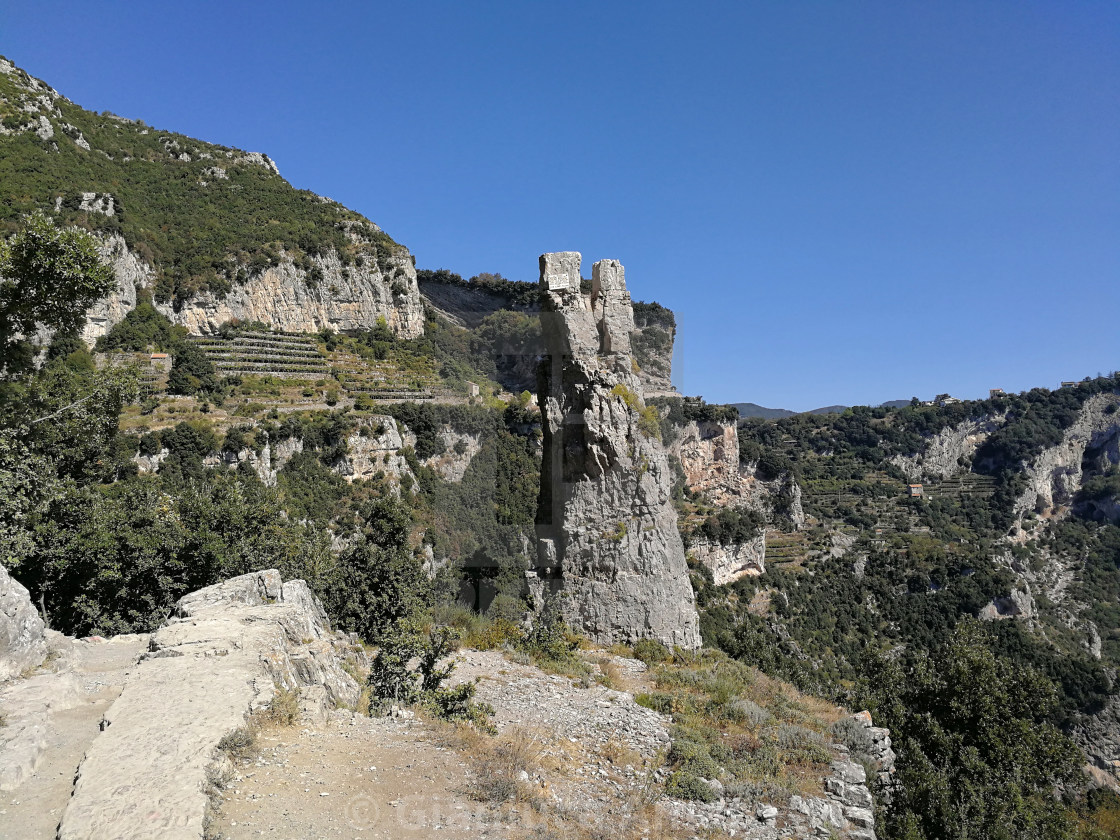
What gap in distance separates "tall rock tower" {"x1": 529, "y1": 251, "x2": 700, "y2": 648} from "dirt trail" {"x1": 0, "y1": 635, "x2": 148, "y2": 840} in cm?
832

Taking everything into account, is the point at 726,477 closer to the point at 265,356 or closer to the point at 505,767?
the point at 265,356

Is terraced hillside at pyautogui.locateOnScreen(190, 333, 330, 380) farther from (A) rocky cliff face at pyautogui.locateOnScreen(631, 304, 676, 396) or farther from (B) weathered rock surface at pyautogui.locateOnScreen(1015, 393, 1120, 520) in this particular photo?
(B) weathered rock surface at pyautogui.locateOnScreen(1015, 393, 1120, 520)

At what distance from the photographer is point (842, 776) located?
7500 mm

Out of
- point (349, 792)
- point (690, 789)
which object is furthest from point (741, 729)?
point (349, 792)

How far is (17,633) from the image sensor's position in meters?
7.04

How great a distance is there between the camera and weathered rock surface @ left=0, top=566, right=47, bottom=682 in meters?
6.82

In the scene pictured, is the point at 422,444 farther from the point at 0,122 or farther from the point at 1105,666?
the point at 1105,666

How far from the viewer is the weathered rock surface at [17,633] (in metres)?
6.82

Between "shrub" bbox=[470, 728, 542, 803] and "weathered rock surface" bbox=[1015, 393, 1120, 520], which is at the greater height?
"weathered rock surface" bbox=[1015, 393, 1120, 520]

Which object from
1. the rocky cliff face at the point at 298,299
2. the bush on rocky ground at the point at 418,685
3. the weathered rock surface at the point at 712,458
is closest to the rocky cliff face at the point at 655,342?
the weathered rock surface at the point at 712,458

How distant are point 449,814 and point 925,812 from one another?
7773mm
